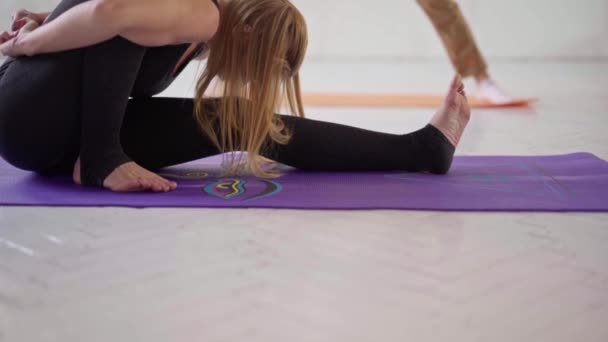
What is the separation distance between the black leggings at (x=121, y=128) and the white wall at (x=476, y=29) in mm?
4471

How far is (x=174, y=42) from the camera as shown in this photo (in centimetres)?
180

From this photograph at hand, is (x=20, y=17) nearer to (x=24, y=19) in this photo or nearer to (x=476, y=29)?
(x=24, y=19)

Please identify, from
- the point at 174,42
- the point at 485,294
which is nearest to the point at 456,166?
the point at 174,42

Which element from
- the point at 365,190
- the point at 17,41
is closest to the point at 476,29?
the point at 365,190

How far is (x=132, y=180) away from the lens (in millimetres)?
1798

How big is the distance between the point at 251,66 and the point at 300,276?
2.43 ft

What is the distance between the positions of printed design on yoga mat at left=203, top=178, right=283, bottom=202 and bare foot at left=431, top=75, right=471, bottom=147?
492mm

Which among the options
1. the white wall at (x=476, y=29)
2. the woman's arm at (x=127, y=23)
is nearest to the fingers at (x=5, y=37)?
the woman's arm at (x=127, y=23)

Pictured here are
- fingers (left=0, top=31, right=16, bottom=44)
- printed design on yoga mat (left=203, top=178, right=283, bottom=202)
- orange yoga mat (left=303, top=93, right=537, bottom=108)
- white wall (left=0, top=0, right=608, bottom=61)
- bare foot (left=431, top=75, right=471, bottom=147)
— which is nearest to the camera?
printed design on yoga mat (left=203, top=178, right=283, bottom=202)

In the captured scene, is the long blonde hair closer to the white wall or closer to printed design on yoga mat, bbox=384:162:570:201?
printed design on yoga mat, bbox=384:162:570:201

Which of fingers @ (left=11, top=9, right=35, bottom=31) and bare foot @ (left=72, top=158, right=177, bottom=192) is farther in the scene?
fingers @ (left=11, top=9, right=35, bottom=31)

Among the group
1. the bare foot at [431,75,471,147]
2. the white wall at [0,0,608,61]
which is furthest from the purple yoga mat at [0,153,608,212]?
the white wall at [0,0,608,61]

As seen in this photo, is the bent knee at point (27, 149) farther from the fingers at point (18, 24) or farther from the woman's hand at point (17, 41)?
the fingers at point (18, 24)

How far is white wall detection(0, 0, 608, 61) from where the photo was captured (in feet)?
20.9
